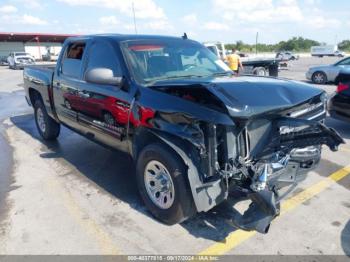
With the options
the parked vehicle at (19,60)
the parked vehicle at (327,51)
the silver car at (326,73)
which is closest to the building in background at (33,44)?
the parked vehicle at (19,60)

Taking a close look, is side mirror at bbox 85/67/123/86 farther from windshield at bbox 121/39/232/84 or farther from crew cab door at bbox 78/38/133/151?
windshield at bbox 121/39/232/84

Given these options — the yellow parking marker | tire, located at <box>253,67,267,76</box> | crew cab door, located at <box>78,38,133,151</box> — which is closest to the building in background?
tire, located at <box>253,67,267,76</box>

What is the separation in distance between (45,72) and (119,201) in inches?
133

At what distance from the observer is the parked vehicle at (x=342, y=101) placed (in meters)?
6.91

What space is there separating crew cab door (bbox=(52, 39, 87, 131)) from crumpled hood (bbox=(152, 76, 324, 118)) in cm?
224

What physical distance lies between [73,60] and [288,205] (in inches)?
149

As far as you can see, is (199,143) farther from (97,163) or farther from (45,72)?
(45,72)

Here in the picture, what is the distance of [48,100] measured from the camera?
638 centimetres

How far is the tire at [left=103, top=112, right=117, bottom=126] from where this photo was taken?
171 inches

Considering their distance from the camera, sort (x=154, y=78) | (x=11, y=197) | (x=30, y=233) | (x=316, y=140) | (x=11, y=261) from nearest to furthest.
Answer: (x=11, y=261) < (x=316, y=140) < (x=30, y=233) < (x=154, y=78) < (x=11, y=197)

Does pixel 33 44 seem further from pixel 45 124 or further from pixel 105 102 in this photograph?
pixel 105 102

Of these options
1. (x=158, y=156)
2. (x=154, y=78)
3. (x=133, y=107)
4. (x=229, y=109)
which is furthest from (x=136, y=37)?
(x=229, y=109)

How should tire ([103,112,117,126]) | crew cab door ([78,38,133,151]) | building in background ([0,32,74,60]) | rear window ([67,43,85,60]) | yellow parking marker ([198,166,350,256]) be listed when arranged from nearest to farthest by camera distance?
1. yellow parking marker ([198,166,350,256])
2. crew cab door ([78,38,133,151])
3. tire ([103,112,117,126])
4. rear window ([67,43,85,60])
5. building in background ([0,32,74,60])

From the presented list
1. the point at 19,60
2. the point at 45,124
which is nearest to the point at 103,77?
the point at 45,124
